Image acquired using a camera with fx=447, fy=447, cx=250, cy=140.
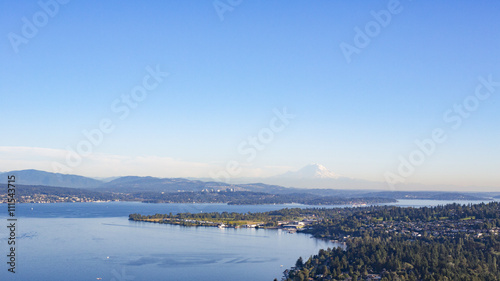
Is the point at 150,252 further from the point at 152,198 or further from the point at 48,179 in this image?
the point at 48,179

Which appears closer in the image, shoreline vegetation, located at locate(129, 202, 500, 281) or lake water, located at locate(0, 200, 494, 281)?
shoreline vegetation, located at locate(129, 202, 500, 281)

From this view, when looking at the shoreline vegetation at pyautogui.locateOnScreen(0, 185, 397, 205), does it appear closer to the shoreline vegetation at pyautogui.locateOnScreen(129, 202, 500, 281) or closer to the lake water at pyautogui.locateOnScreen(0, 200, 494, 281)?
the shoreline vegetation at pyautogui.locateOnScreen(129, 202, 500, 281)

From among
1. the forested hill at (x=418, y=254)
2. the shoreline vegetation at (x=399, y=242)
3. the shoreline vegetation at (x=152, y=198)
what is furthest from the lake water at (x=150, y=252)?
the shoreline vegetation at (x=152, y=198)

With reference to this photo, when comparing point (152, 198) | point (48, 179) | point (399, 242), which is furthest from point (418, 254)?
point (48, 179)

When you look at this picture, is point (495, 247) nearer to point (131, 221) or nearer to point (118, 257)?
point (118, 257)

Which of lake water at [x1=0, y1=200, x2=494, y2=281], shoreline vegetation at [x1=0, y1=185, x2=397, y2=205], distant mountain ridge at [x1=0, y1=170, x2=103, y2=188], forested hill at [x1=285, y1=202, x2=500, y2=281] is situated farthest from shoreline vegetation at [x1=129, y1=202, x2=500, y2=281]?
distant mountain ridge at [x1=0, y1=170, x2=103, y2=188]

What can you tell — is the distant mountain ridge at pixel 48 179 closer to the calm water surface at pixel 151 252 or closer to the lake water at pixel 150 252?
the lake water at pixel 150 252
